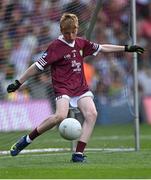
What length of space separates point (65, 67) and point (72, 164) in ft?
4.72

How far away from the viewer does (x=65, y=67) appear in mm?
11484

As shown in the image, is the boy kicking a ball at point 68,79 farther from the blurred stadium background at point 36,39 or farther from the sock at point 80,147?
the blurred stadium background at point 36,39

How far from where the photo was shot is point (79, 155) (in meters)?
11.3

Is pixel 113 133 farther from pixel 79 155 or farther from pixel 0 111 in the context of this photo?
pixel 79 155

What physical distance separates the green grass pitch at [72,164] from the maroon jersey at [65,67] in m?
1.02

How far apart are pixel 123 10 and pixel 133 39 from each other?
176cm

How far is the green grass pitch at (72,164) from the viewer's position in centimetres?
941

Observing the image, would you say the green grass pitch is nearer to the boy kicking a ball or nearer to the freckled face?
the boy kicking a ball

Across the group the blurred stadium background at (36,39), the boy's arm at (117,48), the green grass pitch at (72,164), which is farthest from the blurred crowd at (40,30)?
the boy's arm at (117,48)

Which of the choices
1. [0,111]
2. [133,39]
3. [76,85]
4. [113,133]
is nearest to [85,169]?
[76,85]

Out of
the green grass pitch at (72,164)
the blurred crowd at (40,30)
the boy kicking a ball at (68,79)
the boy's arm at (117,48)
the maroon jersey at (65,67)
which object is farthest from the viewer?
the blurred crowd at (40,30)

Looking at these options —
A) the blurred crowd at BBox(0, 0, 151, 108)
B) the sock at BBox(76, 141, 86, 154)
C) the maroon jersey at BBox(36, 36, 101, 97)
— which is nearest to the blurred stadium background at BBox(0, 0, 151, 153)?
the blurred crowd at BBox(0, 0, 151, 108)

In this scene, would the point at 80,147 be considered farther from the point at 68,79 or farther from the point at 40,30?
the point at 40,30

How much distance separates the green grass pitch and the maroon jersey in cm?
102
